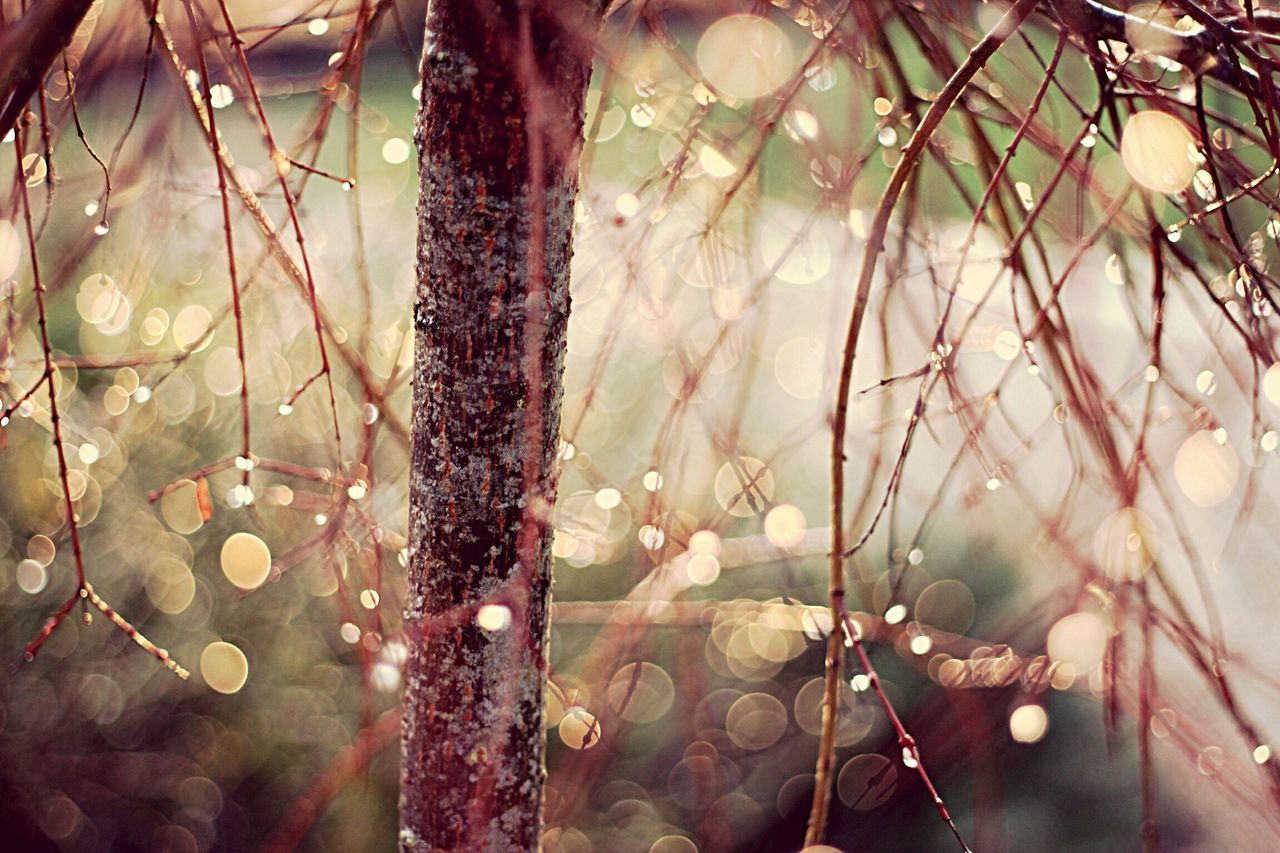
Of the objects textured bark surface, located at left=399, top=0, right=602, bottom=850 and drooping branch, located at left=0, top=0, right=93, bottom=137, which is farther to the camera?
textured bark surface, located at left=399, top=0, right=602, bottom=850

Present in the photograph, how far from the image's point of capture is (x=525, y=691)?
0.76 m

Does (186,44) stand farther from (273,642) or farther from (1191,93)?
(1191,93)

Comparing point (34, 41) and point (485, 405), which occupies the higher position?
point (34, 41)

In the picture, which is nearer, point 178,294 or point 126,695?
point 126,695

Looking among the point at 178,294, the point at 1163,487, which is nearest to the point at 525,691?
the point at 1163,487

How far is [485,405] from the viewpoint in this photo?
0.70 metres

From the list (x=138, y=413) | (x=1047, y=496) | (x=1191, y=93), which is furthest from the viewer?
(x=1047, y=496)

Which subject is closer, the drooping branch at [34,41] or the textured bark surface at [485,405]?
the drooping branch at [34,41]

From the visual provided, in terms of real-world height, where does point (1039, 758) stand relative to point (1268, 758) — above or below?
below

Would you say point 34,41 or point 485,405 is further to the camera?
point 485,405

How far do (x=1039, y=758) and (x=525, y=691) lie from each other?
1.64 metres

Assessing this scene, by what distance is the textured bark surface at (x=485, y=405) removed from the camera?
66 centimetres

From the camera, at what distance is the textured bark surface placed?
25.9 inches

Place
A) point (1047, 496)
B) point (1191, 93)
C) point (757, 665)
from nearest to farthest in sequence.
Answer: point (1191, 93), point (757, 665), point (1047, 496)
